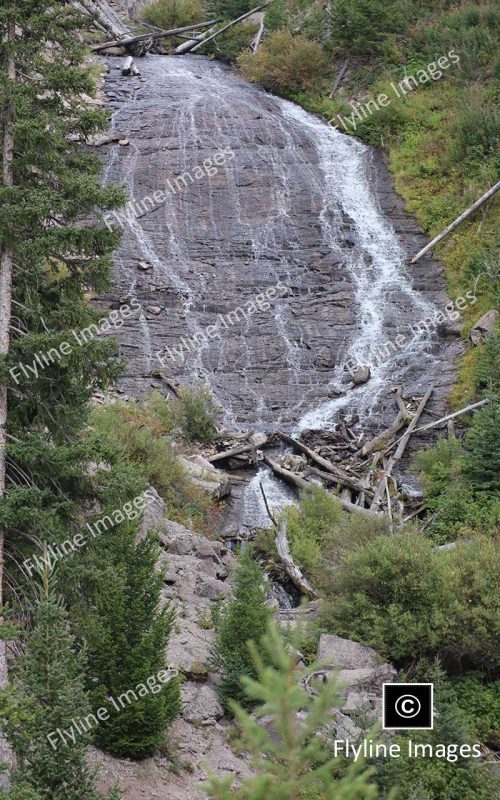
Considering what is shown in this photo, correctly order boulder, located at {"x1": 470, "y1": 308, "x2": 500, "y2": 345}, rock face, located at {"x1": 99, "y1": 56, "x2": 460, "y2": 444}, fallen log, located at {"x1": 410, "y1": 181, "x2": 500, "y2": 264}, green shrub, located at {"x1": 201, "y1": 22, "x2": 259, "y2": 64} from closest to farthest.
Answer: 1. boulder, located at {"x1": 470, "y1": 308, "x2": 500, "y2": 345}
2. rock face, located at {"x1": 99, "y1": 56, "x2": 460, "y2": 444}
3. fallen log, located at {"x1": 410, "y1": 181, "x2": 500, "y2": 264}
4. green shrub, located at {"x1": 201, "y1": 22, "x2": 259, "y2": 64}

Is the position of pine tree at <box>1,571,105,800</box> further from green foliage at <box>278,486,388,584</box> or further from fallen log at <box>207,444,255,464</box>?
fallen log at <box>207,444,255,464</box>

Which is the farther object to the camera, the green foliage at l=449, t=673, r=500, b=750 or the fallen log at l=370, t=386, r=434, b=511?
the fallen log at l=370, t=386, r=434, b=511

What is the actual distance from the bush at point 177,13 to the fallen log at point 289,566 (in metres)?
37.5

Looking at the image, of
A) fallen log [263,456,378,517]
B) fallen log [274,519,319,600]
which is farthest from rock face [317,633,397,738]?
fallen log [263,456,378,517]

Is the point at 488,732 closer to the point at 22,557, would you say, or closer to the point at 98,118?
the point at 22,557

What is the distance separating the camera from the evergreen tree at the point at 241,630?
9125 millimetres

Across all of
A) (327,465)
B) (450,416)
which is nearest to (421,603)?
(327,465)

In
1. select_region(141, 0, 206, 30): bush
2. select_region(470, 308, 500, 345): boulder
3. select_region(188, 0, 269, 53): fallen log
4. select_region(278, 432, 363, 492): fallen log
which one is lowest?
select_region(278, 432, 363, 492): fallen log

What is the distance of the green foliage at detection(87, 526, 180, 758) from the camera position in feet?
24.4

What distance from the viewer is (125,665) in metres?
7.51

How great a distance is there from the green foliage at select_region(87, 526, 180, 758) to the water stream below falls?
782 centimetres

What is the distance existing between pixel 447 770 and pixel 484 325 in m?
13.1

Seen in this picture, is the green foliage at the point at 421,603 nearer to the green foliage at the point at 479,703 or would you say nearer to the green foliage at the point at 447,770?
the green foliage at the point at 479,703

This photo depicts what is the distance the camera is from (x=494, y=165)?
2441 cm
